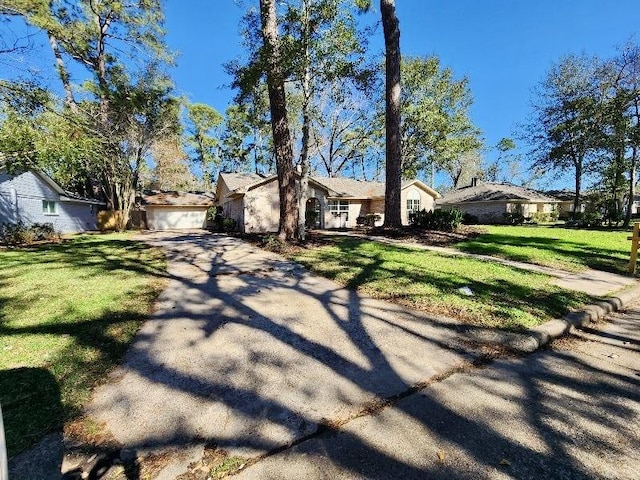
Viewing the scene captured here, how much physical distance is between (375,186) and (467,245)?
16713mm

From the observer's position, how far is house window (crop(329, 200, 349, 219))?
77.6 feet

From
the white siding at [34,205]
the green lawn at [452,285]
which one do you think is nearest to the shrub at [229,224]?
the white siding at [34,205]

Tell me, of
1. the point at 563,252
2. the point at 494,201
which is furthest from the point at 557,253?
the point at 494,201

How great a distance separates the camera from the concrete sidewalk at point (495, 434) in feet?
6.75

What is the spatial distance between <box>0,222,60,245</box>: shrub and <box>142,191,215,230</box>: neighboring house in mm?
11470

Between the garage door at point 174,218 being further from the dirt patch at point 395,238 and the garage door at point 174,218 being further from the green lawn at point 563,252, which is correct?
the green lawn at point 563,252

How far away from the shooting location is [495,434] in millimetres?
2369

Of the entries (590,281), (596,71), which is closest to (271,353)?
(590,281)

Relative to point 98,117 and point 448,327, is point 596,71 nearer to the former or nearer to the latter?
point 448,327

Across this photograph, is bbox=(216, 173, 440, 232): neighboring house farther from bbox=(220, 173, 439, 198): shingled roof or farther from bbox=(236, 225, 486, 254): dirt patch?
bbox=(236, 225, 486, 254): dirt patch

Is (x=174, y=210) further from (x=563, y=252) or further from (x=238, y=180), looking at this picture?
(x=563, y=252)

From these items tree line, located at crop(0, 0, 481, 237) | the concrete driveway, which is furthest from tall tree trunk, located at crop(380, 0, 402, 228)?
the concrete driveway

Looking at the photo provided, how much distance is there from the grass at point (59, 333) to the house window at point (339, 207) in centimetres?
1648

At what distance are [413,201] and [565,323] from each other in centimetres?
2289
